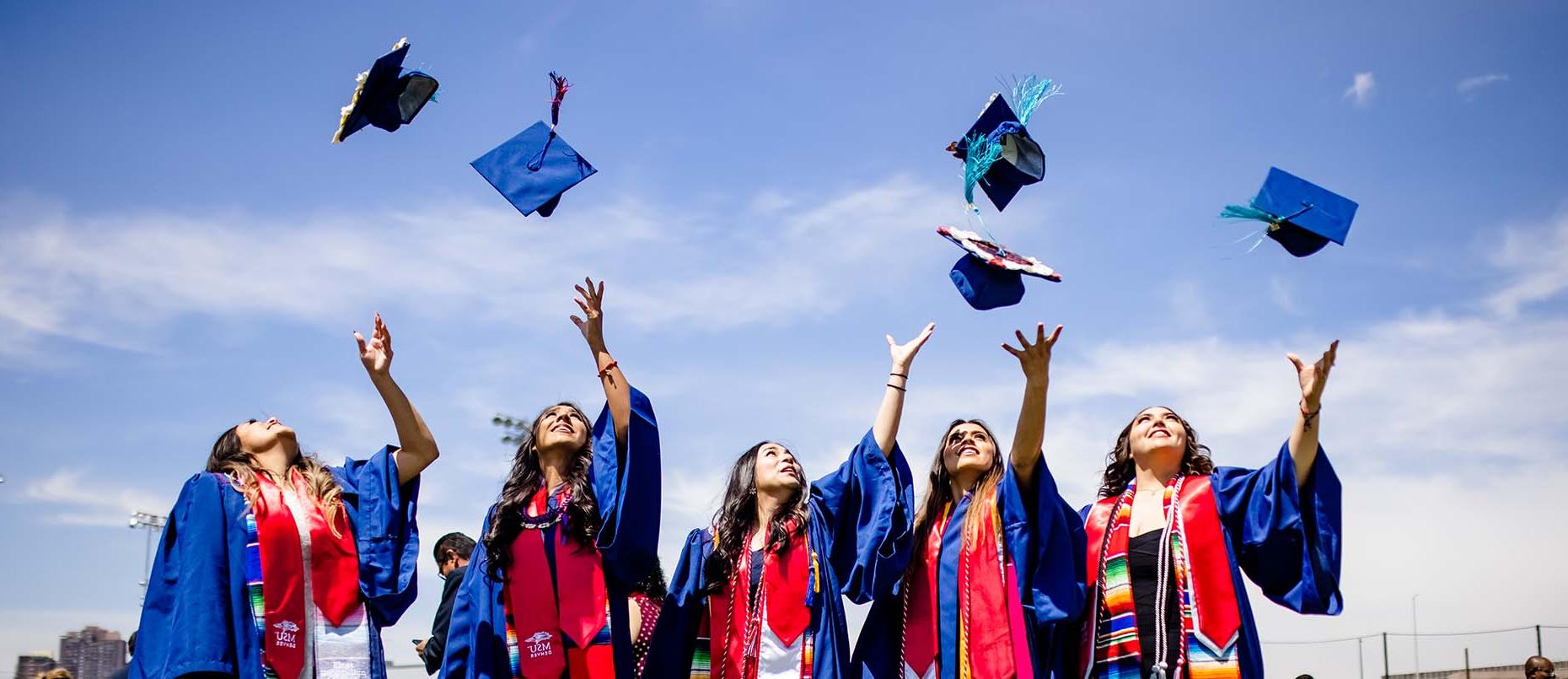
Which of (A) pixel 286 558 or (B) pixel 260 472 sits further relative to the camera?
(B) pixel 260 472

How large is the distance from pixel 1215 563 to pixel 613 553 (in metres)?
2.09

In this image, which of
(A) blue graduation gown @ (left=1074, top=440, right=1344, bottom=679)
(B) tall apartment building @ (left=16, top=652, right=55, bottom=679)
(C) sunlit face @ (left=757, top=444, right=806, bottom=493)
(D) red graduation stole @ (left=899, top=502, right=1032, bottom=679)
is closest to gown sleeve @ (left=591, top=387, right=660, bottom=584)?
(C) sunlit face @ (left=757, top=444, right=806, bottom=493)

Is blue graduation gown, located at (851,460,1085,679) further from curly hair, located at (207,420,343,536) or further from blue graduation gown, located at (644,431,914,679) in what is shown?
curly hair, located at (207,420,343,536)

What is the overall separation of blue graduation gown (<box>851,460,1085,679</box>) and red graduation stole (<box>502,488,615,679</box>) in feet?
4.07

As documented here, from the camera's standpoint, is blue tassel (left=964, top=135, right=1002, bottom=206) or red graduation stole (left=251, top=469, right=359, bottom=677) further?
blue tassel (left=964, top=135, right=1002, bottom=206)

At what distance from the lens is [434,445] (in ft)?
17.4

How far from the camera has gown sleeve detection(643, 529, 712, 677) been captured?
219 inches

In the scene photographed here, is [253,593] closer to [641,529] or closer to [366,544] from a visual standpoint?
[366,544]

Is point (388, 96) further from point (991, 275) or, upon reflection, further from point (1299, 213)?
point (1299, 213)

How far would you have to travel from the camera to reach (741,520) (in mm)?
5648

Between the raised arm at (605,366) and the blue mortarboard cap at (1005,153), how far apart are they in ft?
5.06

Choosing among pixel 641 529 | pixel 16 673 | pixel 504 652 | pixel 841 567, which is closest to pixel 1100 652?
pixel 841 567

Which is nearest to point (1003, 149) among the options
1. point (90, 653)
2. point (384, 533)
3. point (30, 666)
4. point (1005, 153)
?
point (1005, 153)

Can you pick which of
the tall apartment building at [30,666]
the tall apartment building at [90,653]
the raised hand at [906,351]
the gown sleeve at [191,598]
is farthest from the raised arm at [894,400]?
the tall apartment building at [90,653]
